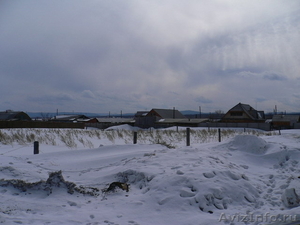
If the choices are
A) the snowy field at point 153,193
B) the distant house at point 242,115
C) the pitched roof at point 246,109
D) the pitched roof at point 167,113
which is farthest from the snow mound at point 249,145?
the pitched roof at point 167,113

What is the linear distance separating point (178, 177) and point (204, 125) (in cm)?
4171

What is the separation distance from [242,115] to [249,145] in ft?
165

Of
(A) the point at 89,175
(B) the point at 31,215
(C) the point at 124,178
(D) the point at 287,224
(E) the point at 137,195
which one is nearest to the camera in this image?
(D) the point at 287,224

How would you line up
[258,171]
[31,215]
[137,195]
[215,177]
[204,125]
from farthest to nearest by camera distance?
[204,125], [258,171], [215,177], [137,195], [31,215]

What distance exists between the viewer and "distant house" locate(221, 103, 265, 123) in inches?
2200

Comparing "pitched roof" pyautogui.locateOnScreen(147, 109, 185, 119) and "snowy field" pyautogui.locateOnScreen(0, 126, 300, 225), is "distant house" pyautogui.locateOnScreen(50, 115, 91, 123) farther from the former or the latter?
"snowy field" pyautogui.locateOnScreen(0, 126, 300, 225)

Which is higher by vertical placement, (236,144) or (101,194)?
(236,144)

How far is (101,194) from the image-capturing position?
5273 millimetres

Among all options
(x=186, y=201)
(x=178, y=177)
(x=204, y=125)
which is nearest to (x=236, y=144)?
(x=178, y=177)

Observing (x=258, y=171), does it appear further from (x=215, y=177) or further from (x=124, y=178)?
(x=124, y=178)
